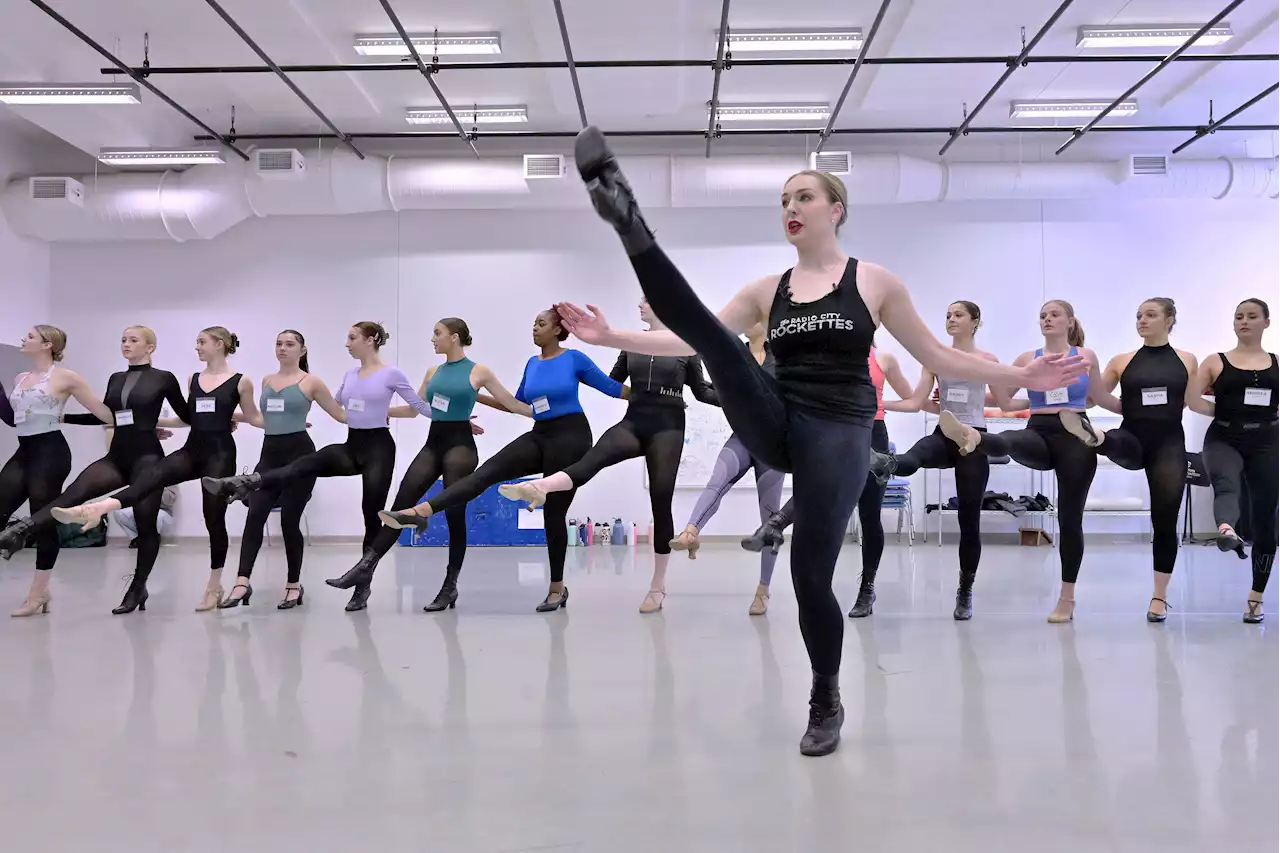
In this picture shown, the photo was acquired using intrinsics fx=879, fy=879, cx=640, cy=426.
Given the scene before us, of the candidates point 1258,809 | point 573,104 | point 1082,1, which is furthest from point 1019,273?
point 1258,809

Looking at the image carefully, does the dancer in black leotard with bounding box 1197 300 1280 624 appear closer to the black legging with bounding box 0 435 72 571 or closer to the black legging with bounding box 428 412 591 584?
the black legging with bounding box 428 412 591 584

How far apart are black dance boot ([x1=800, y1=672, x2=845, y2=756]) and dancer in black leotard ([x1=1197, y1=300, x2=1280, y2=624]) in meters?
2.72

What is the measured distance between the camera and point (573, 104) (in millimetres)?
8125

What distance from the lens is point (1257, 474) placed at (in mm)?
4102

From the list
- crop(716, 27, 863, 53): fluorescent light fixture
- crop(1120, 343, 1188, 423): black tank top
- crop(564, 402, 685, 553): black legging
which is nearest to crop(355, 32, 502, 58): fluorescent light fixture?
crop(716, 27, 863, 53): fluorescent light fixture

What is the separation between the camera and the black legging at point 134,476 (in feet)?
14.5

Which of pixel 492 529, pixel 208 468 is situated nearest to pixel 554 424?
pixel 208 468

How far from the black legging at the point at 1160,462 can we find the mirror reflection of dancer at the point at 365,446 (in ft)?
11.3

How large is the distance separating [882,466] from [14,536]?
3803 mm

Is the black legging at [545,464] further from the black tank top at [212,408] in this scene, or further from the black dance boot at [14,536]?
the black dance boot at [14,536]

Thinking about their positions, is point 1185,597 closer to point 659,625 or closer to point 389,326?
point 659,625

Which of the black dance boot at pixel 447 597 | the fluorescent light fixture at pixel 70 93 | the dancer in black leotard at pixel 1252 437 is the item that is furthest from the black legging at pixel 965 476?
the fluorescent light fixture at pixel 70 93

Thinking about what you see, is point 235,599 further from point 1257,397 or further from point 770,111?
point 770,111

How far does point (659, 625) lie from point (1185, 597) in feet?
10.3
